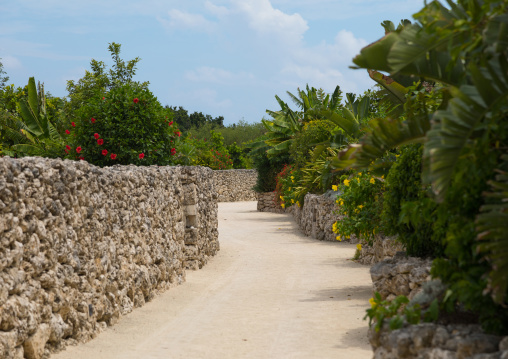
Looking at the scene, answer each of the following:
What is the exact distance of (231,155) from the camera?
162 feet

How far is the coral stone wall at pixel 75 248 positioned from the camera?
5.68 metres

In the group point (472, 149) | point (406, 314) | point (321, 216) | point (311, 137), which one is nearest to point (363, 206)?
point (406, 314)

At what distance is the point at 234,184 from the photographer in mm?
41344

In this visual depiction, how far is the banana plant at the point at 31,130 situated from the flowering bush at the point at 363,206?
11.4 m

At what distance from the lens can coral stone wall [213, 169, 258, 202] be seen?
40562 mm

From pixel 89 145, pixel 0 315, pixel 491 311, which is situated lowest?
pixel 0 315

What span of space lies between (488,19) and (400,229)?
3.56 metres

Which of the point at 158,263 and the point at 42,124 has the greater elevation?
the point at 42,124

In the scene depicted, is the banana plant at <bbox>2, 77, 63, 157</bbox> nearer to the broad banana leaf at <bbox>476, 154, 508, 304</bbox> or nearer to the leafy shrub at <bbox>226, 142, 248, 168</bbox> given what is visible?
the broad banana leaf at <bbox>476, 154, 508, 304</bbox>

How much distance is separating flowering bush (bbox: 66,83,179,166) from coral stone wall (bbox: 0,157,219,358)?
2331 mm

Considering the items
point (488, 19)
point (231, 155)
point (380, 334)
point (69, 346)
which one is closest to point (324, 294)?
point (69, 346)

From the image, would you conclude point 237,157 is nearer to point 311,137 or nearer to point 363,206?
point 311,137

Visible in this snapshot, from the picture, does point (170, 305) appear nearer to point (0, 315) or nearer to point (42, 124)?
point (0, 315)

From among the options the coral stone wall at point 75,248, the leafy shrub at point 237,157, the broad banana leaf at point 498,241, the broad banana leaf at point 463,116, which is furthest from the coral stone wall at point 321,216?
the leafy shrub at point 237,157
